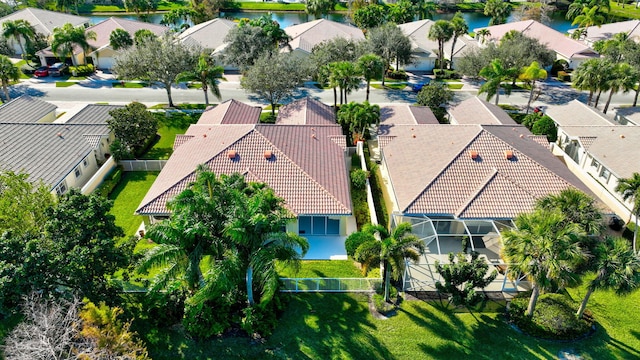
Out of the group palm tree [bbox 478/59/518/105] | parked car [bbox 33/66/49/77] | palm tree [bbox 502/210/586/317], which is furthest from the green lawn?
parked car [bbox 33/66/49/77]

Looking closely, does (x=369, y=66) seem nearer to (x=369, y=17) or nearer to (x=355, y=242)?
(x=355, y=242)

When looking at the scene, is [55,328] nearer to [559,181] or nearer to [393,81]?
[559,181]

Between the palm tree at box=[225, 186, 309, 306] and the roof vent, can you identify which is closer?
the palm tree at box=[225, 186, 309, 306]

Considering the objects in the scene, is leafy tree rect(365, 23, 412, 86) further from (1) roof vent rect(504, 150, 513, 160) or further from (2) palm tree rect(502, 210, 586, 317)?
(2) palm tree rect(502, 210, 586, 317)

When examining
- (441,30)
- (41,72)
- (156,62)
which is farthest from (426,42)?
(41,72)

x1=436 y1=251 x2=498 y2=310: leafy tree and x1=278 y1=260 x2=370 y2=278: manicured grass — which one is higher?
x1=436 y1=251 x2=498 y2=310: leafy tree

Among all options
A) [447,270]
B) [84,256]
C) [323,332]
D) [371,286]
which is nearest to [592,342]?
[447,270]

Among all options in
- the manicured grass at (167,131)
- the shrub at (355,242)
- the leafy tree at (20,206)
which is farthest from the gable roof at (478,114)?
the leafy tree at (20,206)
